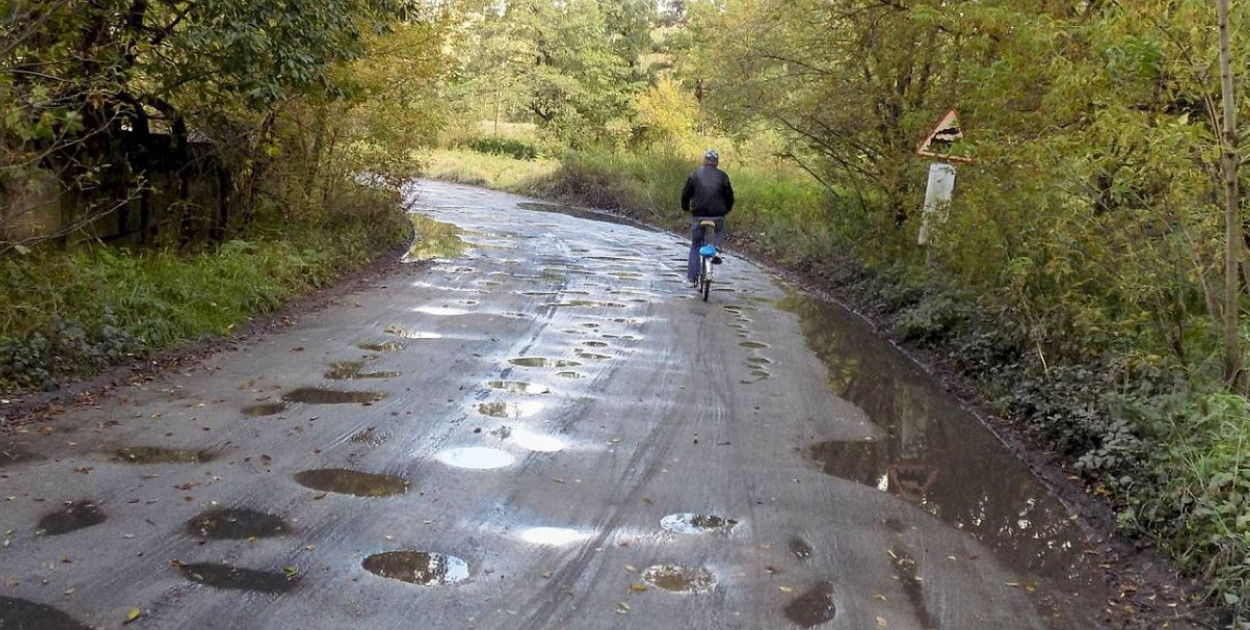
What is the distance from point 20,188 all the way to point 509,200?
1082 inches

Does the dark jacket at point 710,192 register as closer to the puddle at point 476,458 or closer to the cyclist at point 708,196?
the cyclist at point 708,196

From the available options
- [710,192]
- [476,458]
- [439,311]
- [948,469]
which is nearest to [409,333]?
[439,311]

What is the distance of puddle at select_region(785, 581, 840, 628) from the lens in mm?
4331

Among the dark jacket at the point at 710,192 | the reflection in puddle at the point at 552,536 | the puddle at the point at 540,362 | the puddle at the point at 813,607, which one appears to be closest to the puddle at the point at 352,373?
the puddle at the point at 540,362

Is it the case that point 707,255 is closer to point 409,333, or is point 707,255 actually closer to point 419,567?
point 409,333

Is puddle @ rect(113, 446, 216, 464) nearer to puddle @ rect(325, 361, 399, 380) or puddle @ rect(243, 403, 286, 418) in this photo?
puddle @ rect(243, 403, 286, 418)

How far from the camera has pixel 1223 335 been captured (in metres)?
6.66

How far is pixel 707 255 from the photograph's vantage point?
1348 cm

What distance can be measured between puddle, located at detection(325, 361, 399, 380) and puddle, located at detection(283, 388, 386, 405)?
439mm

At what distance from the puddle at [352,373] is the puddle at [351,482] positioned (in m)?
2.41

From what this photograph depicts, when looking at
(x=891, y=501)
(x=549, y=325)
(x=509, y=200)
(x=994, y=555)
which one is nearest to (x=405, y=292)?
(x=549, y=325)

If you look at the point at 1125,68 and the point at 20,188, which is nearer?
the point at 1125,68

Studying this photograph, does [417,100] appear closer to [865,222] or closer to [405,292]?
[405,292]

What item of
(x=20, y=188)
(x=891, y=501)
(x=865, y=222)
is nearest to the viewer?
(x=891, y=501)
